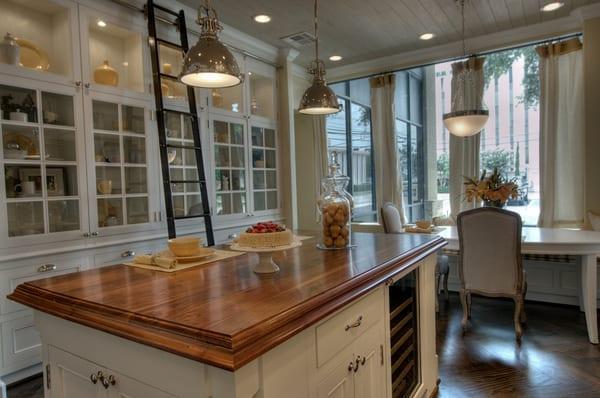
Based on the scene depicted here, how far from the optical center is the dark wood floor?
7.57 feet

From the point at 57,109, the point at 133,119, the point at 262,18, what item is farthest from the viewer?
the point at 262,18

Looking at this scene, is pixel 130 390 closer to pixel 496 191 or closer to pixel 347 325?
pixel 347 325

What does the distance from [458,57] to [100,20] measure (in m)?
3.82

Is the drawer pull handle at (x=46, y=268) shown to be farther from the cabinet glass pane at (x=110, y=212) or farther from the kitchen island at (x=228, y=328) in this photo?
the kitchen island at (x=228, y=328)

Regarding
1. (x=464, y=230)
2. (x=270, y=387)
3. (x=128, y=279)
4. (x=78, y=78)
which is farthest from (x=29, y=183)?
(x=464, y=230)

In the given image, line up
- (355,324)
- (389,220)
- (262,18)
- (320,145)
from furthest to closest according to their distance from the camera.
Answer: (320,145) < (389,220) < (262,18) < (355,324)

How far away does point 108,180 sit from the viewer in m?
2.96

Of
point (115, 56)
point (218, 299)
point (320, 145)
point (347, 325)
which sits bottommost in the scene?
point (347, 325)

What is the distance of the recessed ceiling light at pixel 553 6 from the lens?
3551 millimetres

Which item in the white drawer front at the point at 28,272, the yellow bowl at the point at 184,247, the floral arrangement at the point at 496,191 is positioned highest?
the floral arrangement at the point at 496,191

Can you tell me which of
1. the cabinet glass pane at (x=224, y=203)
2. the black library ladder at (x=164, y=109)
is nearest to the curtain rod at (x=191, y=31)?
the black library ladder at (x=164, y=109)

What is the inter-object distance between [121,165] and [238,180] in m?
1.34

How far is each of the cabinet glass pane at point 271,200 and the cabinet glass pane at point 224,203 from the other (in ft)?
2.17

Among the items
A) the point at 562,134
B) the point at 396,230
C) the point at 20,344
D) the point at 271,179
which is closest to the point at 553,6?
the point at 562,134
